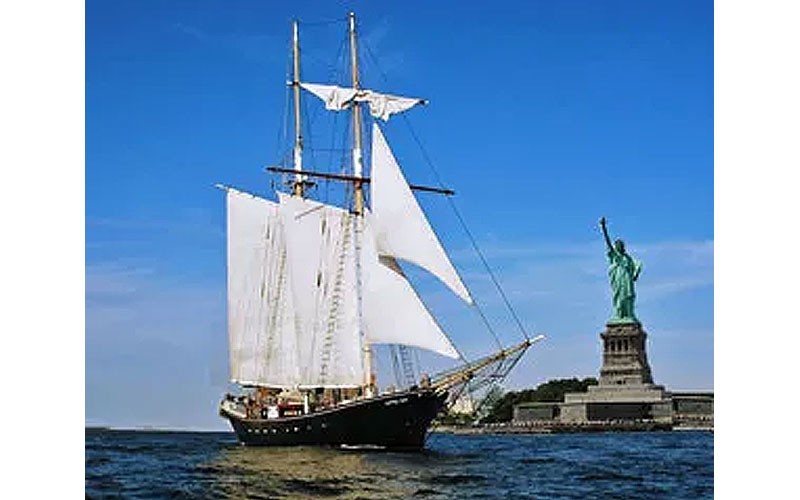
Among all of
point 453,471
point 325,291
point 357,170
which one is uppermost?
point 357,170

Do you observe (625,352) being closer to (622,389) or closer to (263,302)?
(622,389)

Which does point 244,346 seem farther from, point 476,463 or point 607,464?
point 607,464

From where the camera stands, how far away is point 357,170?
20.5 ft

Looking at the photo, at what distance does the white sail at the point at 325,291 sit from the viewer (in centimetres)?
691

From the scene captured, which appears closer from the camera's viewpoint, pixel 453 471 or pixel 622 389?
pixel 622 389

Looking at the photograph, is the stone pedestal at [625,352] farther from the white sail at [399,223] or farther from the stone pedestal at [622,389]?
the white sail at [399,223]

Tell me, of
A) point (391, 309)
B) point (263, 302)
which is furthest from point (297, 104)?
point (263, 302)

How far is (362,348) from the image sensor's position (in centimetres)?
691

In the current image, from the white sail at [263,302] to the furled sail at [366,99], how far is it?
1.21 m

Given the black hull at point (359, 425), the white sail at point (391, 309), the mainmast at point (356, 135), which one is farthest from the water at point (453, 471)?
the mainmast at point (356, 135)

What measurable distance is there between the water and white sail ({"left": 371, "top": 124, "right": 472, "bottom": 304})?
0.75m

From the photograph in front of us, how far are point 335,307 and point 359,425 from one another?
0.70 metres
